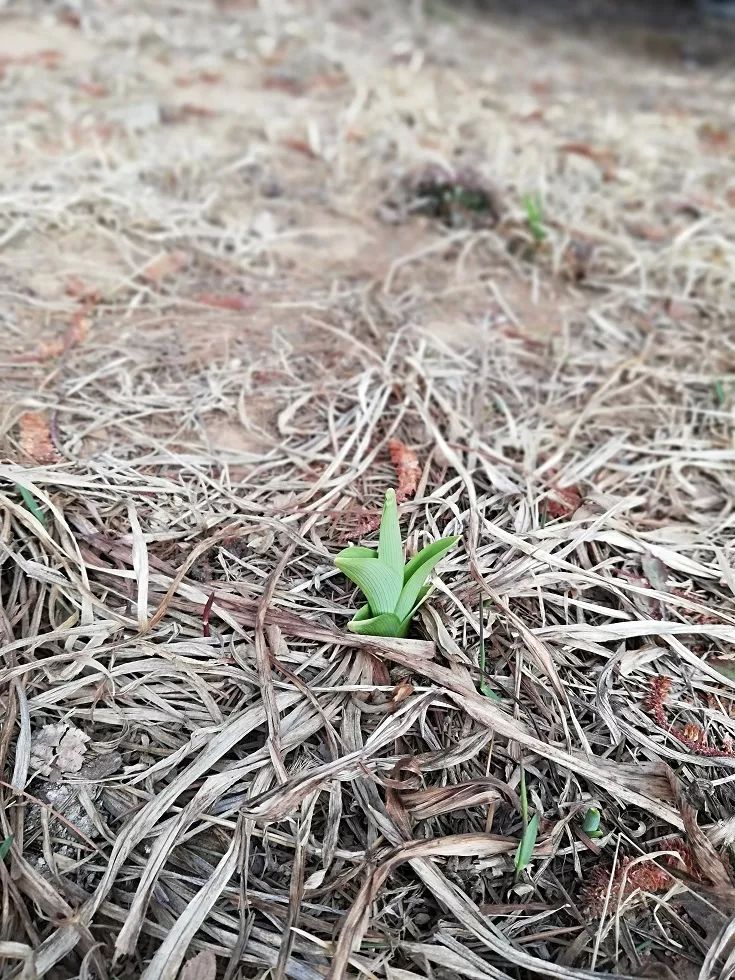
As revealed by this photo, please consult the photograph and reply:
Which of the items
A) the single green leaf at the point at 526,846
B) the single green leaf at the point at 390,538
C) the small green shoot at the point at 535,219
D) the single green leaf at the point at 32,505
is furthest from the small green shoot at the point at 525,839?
the small green shoot at the point at 535,219

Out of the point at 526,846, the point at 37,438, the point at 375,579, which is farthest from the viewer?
the point at 37,438

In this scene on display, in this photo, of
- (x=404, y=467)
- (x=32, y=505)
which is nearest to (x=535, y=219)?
(x=404, y=467)

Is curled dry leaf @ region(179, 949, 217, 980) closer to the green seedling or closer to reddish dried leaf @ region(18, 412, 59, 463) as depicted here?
the green seedling

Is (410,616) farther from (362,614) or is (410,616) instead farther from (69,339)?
(69,339)

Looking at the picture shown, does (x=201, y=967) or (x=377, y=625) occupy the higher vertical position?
(x=377, y=625)

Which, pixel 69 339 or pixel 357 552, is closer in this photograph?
pixel 357 552

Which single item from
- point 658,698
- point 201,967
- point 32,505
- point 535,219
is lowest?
point 201,967

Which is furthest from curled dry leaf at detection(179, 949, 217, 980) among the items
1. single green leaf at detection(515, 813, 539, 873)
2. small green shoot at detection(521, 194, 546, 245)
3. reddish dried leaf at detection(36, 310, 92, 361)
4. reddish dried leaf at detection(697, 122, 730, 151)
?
reddish dried leaf at detection(697, 122, 730, 151)

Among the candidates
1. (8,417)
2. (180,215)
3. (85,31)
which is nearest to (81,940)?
(8,417)

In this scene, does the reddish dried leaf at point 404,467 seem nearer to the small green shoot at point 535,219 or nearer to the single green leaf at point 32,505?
the single green leaf at point 32,505
